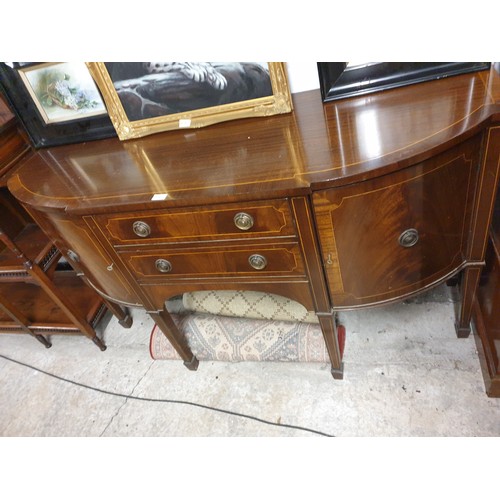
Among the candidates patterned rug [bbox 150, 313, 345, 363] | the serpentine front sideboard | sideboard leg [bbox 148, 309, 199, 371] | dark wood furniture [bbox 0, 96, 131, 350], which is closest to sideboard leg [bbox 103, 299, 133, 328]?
dark wood furniture [bbox 0, 96, 131, 350]

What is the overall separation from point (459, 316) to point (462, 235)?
1.40 feet

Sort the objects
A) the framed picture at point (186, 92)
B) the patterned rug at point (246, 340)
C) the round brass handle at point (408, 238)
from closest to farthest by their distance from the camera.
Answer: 1. the round brass handle at point (408, 238)
2. the framed picture at point (186, 92)
3. the patterned rug at point (246, 340)

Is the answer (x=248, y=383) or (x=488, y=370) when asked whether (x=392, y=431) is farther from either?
(x=248, y=383)

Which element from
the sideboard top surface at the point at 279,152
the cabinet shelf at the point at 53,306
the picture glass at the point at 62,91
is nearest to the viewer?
the sideboard top surface at the point at 279,152

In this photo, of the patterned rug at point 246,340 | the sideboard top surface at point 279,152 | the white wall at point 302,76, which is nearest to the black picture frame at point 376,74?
the sideboard top surface at point 279,152

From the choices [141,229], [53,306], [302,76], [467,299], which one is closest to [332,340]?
[467,299]

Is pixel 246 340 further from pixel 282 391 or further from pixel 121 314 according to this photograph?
pixel 121 314

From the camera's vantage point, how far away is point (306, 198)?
0.86 m

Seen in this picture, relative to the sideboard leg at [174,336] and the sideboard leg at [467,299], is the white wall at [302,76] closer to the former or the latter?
the sideboard leg at [467,299]

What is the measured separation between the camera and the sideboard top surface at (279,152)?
83cm

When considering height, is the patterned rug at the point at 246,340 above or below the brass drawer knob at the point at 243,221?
below

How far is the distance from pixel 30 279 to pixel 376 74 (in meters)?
1.37

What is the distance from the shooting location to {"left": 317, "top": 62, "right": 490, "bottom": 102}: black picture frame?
0.96 meters

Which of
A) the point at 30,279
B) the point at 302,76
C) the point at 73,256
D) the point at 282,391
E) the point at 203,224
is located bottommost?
the point at 282,391
